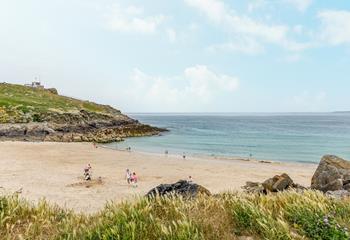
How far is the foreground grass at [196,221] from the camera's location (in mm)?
6098

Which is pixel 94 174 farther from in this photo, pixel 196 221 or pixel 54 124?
pixel 54 124

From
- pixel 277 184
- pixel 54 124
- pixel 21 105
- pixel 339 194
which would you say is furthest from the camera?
pixel 21 105

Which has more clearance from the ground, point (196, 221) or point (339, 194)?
point (196, 221)

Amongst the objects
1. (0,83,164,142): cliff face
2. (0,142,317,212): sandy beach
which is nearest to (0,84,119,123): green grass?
(0,83,164,142): cliff face

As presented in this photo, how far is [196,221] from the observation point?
20.8 feet

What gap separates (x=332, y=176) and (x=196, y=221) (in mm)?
18889

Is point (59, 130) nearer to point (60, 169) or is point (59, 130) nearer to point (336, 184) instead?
point (60, 169)

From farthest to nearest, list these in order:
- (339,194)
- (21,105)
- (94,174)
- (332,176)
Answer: (21,105)
(94,174)
(332,176)
(339,194)

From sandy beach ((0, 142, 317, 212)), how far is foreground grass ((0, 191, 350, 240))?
11128 millimetres

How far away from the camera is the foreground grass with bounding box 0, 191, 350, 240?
6.10 metres

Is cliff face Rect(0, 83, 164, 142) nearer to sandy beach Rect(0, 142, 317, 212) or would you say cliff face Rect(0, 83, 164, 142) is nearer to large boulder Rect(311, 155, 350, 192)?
sandy beach Rect(0, 142, 317, 212)

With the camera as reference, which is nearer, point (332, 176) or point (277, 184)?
point (332, 176)

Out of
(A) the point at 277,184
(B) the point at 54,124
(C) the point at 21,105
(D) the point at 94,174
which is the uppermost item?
(C) the point at 21,105

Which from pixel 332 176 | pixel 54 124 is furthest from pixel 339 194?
pixel 54 124
